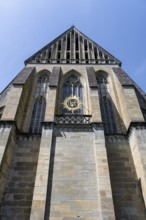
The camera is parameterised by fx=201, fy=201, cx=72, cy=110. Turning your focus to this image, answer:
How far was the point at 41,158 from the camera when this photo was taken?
10.2m

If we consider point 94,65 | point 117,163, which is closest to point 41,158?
point 117,163

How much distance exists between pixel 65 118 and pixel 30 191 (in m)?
4.99

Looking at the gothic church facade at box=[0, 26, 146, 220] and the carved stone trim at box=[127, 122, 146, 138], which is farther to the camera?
the carved stone trim at box=[127, 122, 146, 138]

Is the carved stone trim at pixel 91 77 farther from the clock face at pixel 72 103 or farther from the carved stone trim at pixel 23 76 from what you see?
the carved stone trim at pixel 23 76

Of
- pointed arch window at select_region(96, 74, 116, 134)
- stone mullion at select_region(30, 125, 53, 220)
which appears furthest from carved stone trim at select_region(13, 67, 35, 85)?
pointed arch window at select_region(96, 74, 116, 134)

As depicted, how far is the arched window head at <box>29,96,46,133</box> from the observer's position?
1358 cm

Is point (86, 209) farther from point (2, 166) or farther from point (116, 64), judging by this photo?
point (116, 64)

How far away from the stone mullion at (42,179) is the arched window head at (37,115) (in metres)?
2.01

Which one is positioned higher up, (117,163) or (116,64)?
(116,64)

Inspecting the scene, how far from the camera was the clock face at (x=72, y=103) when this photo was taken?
48.6 ft

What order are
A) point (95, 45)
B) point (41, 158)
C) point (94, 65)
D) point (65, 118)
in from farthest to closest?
point (95, 45) → point (94, 65) → point (65, 118) → point (41, 158)

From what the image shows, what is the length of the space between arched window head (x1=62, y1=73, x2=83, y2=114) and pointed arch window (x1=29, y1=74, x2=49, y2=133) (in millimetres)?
1589

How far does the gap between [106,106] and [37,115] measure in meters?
5.28

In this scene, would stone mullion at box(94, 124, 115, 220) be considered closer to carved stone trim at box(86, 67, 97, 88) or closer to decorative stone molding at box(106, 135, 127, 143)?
decorative stone molding at box(106, 135, 127, 143)
